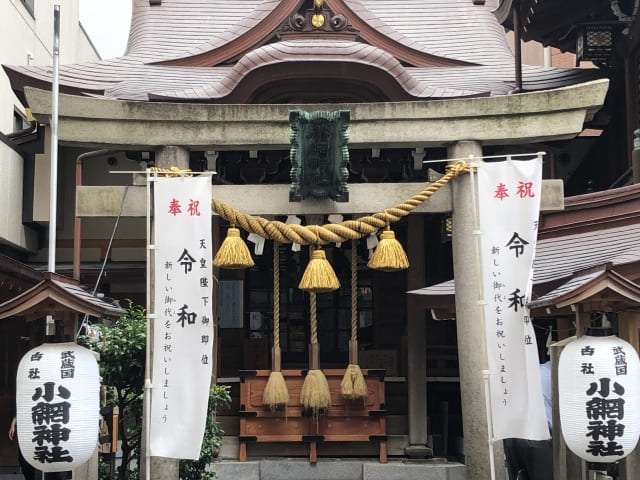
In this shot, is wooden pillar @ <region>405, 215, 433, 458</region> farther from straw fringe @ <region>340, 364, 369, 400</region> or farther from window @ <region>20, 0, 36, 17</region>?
window @ <region>20, 0, 36, 17</region>

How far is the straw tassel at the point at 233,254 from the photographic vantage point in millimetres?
9000

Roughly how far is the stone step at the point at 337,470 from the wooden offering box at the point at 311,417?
208mm

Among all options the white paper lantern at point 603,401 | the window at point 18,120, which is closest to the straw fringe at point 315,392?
the white paper lantern at point 603,401

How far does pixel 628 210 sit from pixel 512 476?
380 cm

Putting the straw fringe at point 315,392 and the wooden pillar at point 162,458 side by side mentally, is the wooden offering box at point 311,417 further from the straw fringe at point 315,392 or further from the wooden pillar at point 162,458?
the wooden pillar at point 162,458

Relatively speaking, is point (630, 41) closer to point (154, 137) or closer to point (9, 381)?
point (154, 137)

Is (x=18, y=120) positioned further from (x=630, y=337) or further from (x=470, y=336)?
(x=630, y=337)

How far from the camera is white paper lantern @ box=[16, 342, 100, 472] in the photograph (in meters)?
7.59

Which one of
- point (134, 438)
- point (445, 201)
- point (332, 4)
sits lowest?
point (134, 438)

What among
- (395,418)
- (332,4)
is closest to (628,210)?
(395,418)

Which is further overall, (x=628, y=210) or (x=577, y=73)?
(x=577, y=73)

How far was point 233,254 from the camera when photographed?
901 cm

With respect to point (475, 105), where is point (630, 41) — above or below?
above

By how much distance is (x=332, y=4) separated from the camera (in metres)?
14.4
